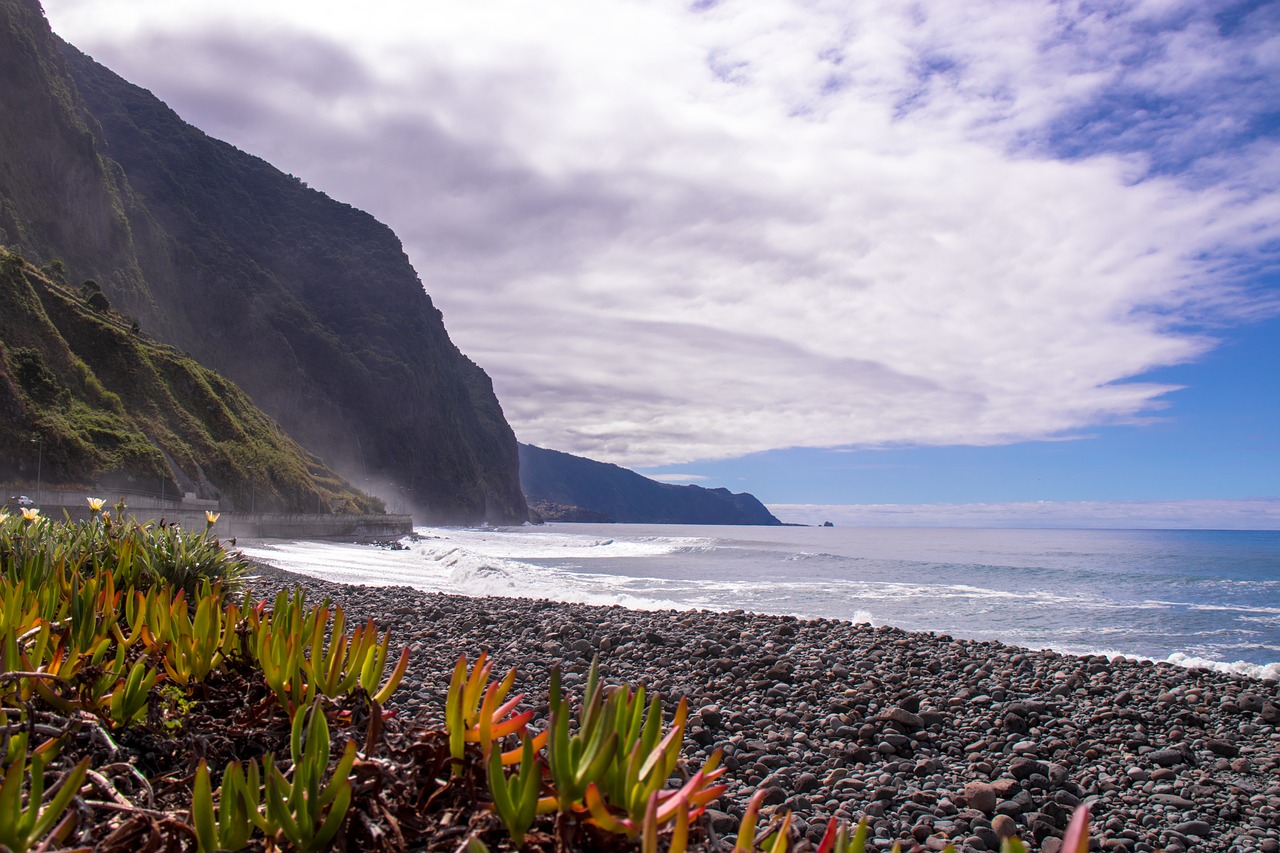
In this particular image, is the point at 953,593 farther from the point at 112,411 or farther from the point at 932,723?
the point at 112,411

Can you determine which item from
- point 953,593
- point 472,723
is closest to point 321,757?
point 472,723

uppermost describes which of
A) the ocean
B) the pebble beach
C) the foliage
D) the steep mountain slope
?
the steep mountain slope

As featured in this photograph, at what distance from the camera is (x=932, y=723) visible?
19.7 ft

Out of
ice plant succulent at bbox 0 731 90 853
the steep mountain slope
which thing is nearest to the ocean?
the steep mountain slope

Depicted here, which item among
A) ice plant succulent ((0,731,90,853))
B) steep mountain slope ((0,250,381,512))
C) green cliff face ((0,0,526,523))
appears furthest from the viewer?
green cliff face ((0,0,526,523))

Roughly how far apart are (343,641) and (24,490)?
2802cm

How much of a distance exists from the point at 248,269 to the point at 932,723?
102678 millimetres

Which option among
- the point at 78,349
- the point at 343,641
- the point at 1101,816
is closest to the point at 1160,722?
the point at 1101,816

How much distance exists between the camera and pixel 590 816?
1.38 metres

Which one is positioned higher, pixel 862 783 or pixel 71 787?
pixel 71 787

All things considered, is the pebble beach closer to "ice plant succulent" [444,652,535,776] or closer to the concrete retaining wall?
"ice plant succulent" [444,652,535,776]

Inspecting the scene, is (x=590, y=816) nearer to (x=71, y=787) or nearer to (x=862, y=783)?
(x=71, y=787)

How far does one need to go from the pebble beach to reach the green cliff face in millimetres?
51493

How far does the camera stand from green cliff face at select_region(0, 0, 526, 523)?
52.2 metres
